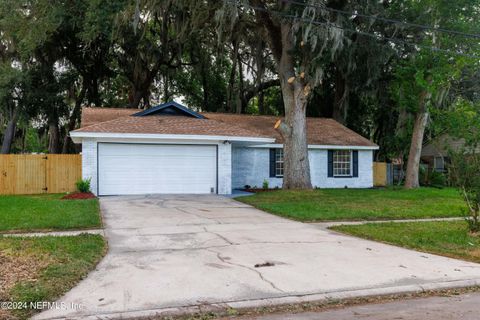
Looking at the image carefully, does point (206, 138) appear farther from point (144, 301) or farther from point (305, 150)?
point (144, 301)

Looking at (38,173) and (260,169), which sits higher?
(260,169)

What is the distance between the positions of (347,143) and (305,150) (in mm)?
5740

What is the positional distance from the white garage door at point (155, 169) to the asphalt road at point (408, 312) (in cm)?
1340

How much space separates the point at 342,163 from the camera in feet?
77.4

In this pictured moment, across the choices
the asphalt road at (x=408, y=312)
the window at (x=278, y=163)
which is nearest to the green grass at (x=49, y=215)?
the asphalt road at (x=408, y=312)

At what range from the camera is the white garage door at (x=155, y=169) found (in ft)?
55.9

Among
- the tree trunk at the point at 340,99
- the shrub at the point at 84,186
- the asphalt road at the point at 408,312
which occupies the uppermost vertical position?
the tree trunk at the point at 340,99

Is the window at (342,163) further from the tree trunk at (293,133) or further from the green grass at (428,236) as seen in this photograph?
the green grass at (428,236)

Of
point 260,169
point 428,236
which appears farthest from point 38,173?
point 428,236

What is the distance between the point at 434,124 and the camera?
22906 mm

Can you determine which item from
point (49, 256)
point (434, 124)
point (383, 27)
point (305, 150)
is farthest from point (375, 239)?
point (434, 124)

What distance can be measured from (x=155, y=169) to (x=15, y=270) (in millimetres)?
11833

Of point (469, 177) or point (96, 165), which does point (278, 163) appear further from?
point (469, 177)

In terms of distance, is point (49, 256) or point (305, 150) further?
point (305, 150)
